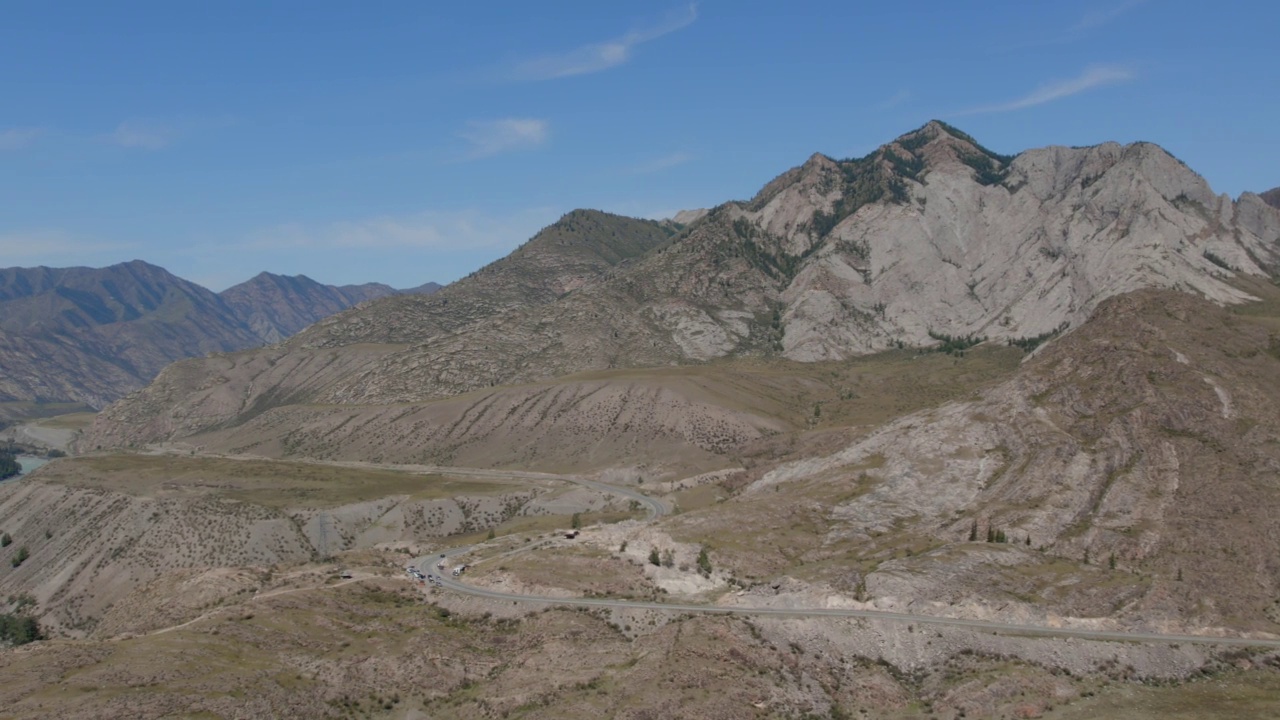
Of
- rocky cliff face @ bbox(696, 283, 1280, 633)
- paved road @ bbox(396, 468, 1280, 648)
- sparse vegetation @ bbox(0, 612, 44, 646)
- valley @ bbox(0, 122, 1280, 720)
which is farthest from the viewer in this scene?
sparse vegetation @ bbox(0, 612, 44, 646)

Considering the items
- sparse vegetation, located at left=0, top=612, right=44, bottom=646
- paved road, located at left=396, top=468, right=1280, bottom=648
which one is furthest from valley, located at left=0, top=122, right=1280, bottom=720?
sparse vegetation, located at left=0, top=612, right=44, bottom=646

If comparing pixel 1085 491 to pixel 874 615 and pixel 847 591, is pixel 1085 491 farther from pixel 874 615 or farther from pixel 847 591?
pixel 874 615

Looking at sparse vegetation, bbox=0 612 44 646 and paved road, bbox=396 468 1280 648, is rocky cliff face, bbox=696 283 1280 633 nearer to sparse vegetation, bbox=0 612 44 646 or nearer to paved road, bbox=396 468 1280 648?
paved road, bbox=396 468 1280 648

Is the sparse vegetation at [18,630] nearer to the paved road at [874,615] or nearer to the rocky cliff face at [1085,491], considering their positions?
the paved road at [874,615]

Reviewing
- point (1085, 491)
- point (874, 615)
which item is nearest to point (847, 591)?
point (874, 615)

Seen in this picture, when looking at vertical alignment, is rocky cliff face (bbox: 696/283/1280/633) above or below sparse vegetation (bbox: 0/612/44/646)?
above

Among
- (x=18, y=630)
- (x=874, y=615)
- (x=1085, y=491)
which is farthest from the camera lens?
(x=18, y=630)

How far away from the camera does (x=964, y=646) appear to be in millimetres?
101312

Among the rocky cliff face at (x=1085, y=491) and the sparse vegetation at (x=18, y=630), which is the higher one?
the rocky cliff face at (x=1085, y=491)

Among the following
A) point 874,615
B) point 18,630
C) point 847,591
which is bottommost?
point 18,630

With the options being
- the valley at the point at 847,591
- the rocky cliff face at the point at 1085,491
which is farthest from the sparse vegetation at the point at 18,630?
the rocky cliff face at the point at 1085,491

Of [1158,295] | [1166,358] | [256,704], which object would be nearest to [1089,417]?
[1166,358]

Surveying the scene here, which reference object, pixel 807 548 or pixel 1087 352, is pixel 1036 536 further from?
pixel 1087 352

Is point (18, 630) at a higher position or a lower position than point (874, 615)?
lower
